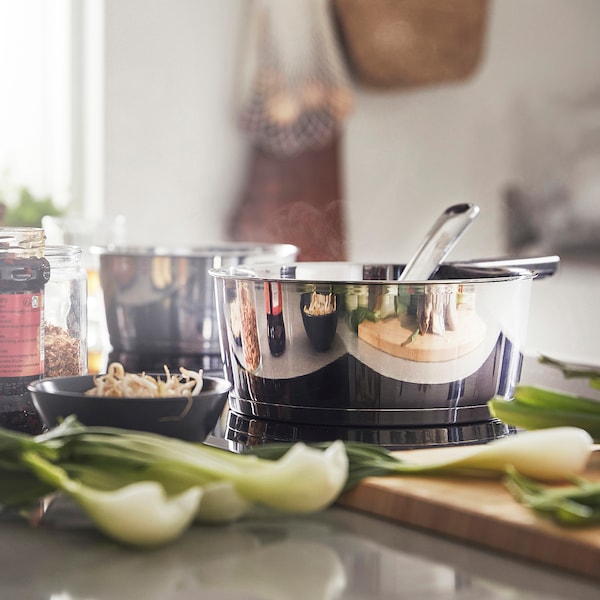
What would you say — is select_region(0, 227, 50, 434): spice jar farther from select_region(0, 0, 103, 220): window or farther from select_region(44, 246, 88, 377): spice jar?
select_region(0, 0, 103, 220): window

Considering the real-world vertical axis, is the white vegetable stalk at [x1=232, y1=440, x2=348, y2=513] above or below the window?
below

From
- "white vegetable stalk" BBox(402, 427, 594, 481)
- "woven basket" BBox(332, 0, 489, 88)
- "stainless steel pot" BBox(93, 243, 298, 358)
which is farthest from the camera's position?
"woven basket" BBox(332, 0, 489, 88)

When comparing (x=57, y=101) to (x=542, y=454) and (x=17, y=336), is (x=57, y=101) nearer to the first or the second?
(x=17, y=336)

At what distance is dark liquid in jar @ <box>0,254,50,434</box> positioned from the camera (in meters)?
0.73

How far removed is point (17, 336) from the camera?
2.42 feet

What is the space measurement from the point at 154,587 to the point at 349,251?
295 centimetres

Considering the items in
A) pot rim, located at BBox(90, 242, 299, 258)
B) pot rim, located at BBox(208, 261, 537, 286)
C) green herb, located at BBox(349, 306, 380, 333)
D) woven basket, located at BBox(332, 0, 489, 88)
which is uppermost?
woven basket, located at BBox(332, 0, 489, 88)

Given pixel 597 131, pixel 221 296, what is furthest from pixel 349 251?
pixel 221 296

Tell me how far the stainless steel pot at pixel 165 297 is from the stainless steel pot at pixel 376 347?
0.38 meters

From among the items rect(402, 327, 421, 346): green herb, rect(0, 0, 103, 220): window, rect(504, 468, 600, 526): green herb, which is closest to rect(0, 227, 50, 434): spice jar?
rect(402, 327, 421, 346): green herb

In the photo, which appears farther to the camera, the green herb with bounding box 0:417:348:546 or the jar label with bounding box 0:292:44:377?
the jar label with bounding box 0:292:44:377

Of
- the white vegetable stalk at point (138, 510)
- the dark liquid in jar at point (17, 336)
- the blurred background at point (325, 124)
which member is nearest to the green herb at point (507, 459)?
the white vegetable stalk at point (138, 510)

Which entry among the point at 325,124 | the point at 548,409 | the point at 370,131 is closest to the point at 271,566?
the point at 548,409

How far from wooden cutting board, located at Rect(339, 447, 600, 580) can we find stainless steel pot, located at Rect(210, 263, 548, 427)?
153 millimetres
